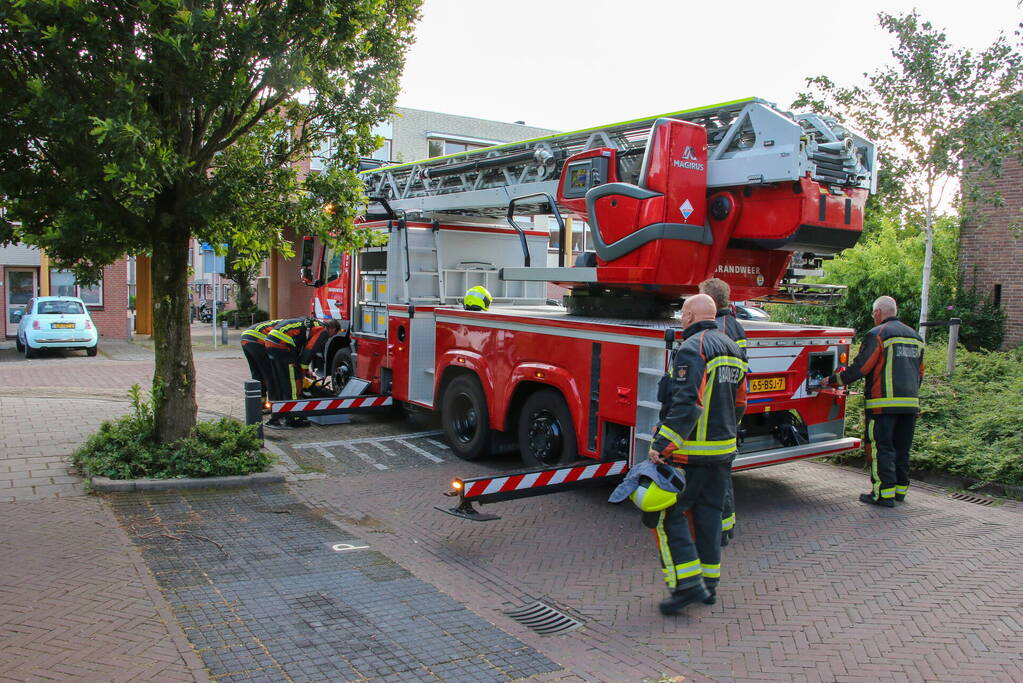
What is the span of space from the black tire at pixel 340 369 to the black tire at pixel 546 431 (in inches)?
165

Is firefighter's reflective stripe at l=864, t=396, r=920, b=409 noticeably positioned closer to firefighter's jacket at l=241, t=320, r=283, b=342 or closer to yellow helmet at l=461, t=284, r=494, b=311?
yellow helmet at l=461, t=284, r=494, b=311

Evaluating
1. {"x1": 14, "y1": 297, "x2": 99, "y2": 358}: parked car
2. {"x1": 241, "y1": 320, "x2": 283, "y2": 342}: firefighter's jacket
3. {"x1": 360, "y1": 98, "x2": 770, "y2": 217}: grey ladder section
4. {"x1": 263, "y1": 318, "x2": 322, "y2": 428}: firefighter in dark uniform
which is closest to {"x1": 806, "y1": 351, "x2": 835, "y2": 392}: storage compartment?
{"x1": 360, "y1": 98, "x2": 770, "y2": 217}: grey ladder section

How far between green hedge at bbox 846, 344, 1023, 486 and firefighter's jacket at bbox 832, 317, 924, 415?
4.65ft

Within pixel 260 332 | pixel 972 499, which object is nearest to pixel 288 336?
pixel 260 332

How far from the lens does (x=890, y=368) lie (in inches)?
279

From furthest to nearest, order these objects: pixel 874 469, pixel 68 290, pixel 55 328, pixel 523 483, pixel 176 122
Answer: pixel 68 290 < pixel 55 328 < pixel 176 122 < pixel 874 469 < pixel 523 483

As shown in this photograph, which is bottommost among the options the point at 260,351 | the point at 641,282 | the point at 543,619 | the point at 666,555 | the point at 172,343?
the point at 543,619

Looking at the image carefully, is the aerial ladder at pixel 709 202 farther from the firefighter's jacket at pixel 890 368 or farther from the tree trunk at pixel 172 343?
the tree trunk at pixel 172 343

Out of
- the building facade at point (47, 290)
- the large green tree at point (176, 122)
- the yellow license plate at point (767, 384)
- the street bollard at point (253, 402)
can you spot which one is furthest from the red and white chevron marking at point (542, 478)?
the building facade at point (47, 290)

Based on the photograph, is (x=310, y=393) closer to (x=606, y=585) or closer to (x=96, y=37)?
(x=96, y=37)

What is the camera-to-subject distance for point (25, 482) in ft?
23.6

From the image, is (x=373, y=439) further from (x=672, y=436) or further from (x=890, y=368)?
(x=890, y=368)

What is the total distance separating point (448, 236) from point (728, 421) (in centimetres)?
602

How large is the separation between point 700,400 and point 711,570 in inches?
41.3
